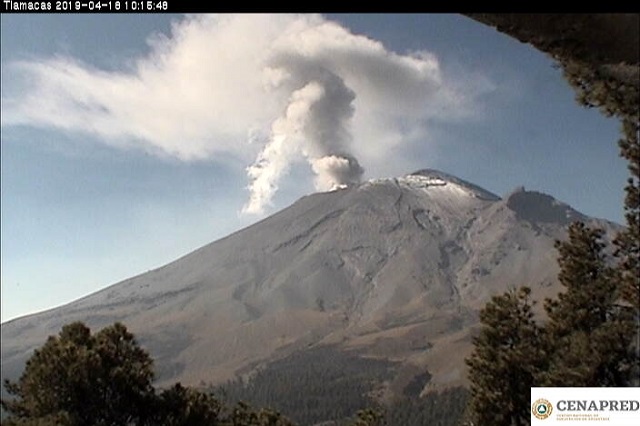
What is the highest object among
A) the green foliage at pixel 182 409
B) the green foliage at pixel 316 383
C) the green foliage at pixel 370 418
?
the green foliage at pixel 182 409

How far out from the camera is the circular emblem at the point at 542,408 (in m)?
5.04

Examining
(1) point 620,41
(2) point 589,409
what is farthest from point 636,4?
(2) point 589,409

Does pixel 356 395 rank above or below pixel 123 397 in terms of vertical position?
below

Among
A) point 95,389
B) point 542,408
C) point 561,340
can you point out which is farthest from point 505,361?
point 95,389

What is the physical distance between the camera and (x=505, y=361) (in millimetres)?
10609

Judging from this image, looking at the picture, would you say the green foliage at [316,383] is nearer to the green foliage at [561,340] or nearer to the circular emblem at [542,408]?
the green foliage at [561,340]

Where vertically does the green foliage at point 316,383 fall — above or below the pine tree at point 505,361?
below

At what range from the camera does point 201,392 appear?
1072 centimetres

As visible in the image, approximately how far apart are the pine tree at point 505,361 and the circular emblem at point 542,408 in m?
4.72

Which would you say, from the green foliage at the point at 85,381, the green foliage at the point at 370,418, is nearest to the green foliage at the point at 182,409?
the green foliage at the point at 85,381

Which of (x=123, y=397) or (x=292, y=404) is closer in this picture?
(x=123, y=397)

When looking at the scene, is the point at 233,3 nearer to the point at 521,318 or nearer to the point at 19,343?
the point at 521,318

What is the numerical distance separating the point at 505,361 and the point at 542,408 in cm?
570

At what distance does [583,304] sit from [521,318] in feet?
3.80
